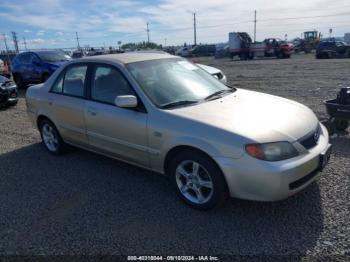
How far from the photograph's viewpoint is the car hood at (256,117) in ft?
10.6

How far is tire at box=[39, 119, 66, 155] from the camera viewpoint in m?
5.52

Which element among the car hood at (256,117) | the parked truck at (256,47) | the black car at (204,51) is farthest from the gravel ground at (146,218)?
the black car at (204,51)

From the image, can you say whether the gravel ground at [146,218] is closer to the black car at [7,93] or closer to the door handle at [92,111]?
the door handle at [92,111]

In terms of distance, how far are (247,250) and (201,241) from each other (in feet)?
1.40

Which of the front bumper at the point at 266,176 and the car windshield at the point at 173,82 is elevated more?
the car windshield at the point at 173,82

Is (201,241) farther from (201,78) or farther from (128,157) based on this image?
(201,78)

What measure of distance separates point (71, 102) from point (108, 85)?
2.73 ft

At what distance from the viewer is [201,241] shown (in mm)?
3117

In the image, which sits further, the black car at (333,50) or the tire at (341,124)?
the black car at (333,50)

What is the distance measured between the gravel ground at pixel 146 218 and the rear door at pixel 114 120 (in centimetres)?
48

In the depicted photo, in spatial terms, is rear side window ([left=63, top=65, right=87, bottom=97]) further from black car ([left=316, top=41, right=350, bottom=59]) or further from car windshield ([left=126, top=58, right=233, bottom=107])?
black car ([left=316, top=41, right=350, bottom=59])

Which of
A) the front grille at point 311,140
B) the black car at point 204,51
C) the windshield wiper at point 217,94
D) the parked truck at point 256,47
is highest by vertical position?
the windshield wiper at point 217,94

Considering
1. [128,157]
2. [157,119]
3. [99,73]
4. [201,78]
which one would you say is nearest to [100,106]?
[99,73]

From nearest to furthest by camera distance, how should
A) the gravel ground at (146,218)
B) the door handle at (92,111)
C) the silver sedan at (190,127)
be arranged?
the gravel ground at (146,218)
the silver sedan at (190,127)
the door handle at (92,111)
